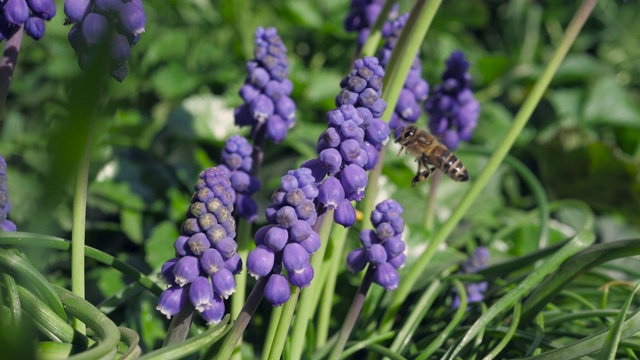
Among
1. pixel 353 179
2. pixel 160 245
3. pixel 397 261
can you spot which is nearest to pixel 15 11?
pixel 353 179

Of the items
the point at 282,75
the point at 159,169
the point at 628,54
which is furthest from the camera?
the point at 628,54

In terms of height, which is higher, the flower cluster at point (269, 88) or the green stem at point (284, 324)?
the flower cluster at point (269, 88)

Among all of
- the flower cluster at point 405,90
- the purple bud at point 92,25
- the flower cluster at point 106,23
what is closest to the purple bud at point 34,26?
the flower cluster at point 106,23

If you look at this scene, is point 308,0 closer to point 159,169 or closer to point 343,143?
point 159,169

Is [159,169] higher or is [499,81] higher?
[499,81]

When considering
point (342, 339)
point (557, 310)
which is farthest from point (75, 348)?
point (557, 310)

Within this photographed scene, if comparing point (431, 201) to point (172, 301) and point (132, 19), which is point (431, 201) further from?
point (132, 19)

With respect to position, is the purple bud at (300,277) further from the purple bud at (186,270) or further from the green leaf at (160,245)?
the green leaf at (160,245)
